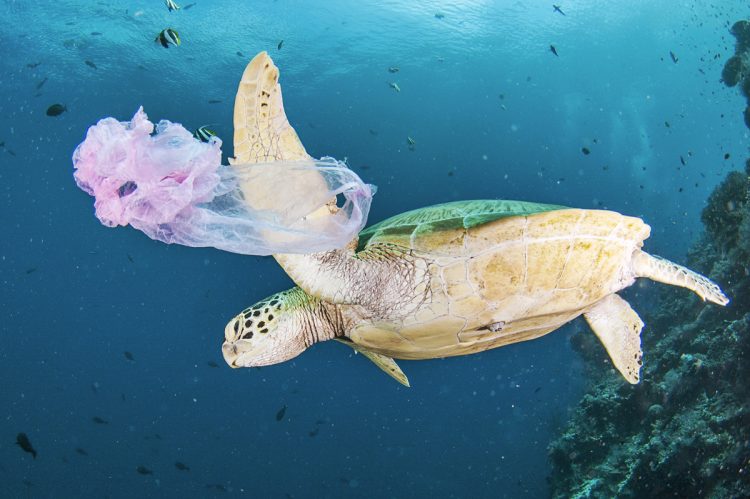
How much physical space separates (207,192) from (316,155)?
27959mm

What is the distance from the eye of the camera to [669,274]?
334 cm

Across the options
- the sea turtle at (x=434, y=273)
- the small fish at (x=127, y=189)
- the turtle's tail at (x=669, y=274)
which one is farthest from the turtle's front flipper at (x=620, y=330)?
the small fish at (x=127, y=189)

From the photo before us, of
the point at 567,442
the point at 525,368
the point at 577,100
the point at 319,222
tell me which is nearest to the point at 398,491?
the point at 525,368

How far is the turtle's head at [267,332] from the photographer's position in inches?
105

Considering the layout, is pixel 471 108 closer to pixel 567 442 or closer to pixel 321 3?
pixel 321 3

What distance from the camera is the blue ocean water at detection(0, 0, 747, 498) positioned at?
2269 centimetres

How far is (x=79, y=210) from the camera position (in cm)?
3606

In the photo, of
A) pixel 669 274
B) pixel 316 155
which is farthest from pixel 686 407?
pixel 316 155

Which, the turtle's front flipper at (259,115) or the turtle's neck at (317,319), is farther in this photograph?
the turtle's neck at (317,319)

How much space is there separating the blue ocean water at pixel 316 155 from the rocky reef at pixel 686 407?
5.55 m

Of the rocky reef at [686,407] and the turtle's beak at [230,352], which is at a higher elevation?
the turtle's beak at [230,352]

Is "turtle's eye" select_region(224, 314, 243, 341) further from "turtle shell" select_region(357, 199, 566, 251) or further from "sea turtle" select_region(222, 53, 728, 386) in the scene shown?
A: "turtle shell" select_region(357, 199, 566, 251)

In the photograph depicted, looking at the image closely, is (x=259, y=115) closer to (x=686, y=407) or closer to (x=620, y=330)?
(x=620, y=330)

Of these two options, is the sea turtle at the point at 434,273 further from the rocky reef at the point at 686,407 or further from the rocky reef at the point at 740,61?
→ the rocky reef at the point at 740,61
